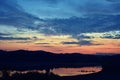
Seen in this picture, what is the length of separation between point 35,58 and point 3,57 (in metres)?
6.42

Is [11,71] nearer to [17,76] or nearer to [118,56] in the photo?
[17,76]

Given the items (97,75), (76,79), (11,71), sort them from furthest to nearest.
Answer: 1. (11,71)
2. (97,75)
3. (76,79)

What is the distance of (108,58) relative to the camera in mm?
58125

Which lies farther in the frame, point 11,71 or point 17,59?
point 17,59

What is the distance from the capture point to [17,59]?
188 feet

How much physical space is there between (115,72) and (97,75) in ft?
9.57

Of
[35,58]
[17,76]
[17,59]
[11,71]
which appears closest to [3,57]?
[17,59]

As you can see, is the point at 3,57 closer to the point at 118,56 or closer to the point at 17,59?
the point at 17,59

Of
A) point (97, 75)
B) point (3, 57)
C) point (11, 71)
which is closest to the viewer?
point (97, 75)

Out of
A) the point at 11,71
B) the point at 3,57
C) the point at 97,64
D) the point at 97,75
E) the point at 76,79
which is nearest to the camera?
the point at 76,79

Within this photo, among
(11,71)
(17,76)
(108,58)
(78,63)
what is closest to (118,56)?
(108,58)

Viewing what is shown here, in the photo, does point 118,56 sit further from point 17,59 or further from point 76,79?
point 76,79

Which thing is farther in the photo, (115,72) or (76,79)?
(115,72)

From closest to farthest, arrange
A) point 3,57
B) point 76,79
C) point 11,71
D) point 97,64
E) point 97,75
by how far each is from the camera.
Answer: point 76,79 < point 97,75 < point 11,71 < point 3,57 < point 97,64
